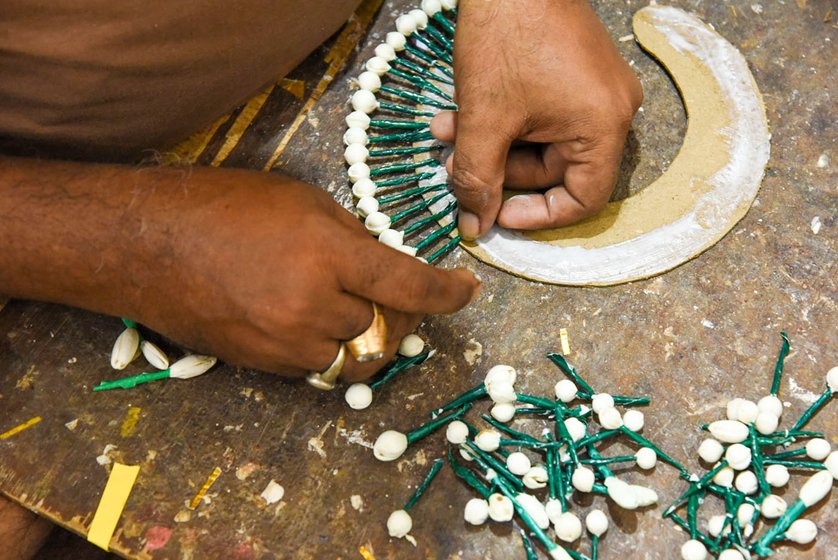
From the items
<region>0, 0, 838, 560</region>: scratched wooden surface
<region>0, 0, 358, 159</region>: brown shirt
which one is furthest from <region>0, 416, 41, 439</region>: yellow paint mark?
<region>0, 0, 358, 159</region>: brown shirt

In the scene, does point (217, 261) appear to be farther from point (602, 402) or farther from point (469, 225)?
point (602, 402)

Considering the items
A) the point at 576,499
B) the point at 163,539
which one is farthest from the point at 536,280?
the point at 163,539

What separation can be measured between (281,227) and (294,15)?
0.46 m

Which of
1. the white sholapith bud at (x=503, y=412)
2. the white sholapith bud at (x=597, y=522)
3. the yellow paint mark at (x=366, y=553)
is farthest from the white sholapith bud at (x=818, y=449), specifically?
the yellow paint mark at (x=366, y=553)

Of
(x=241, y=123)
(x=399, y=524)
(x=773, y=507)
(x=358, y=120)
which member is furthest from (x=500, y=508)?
(x=241, y=123)

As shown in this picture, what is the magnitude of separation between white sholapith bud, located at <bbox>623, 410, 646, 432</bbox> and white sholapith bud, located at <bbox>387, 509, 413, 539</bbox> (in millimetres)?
349

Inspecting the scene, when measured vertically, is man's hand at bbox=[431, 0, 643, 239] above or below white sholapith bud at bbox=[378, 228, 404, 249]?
above

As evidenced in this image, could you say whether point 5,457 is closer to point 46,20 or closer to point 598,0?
point 46,20

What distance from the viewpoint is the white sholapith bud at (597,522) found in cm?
95

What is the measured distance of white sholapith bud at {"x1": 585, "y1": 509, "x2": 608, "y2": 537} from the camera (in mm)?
953

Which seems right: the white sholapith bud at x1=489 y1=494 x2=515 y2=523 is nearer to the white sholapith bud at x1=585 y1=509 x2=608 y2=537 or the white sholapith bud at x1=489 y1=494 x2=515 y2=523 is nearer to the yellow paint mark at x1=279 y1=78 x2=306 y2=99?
the white sholapith bud at x1=585 y1=509 x2=608 y2=537

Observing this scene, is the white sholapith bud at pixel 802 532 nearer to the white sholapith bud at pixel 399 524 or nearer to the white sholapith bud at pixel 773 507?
the white sholapith bud at pixel 773 507

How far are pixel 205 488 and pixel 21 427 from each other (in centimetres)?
32

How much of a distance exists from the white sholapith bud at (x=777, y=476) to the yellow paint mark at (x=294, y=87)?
3.38ft
